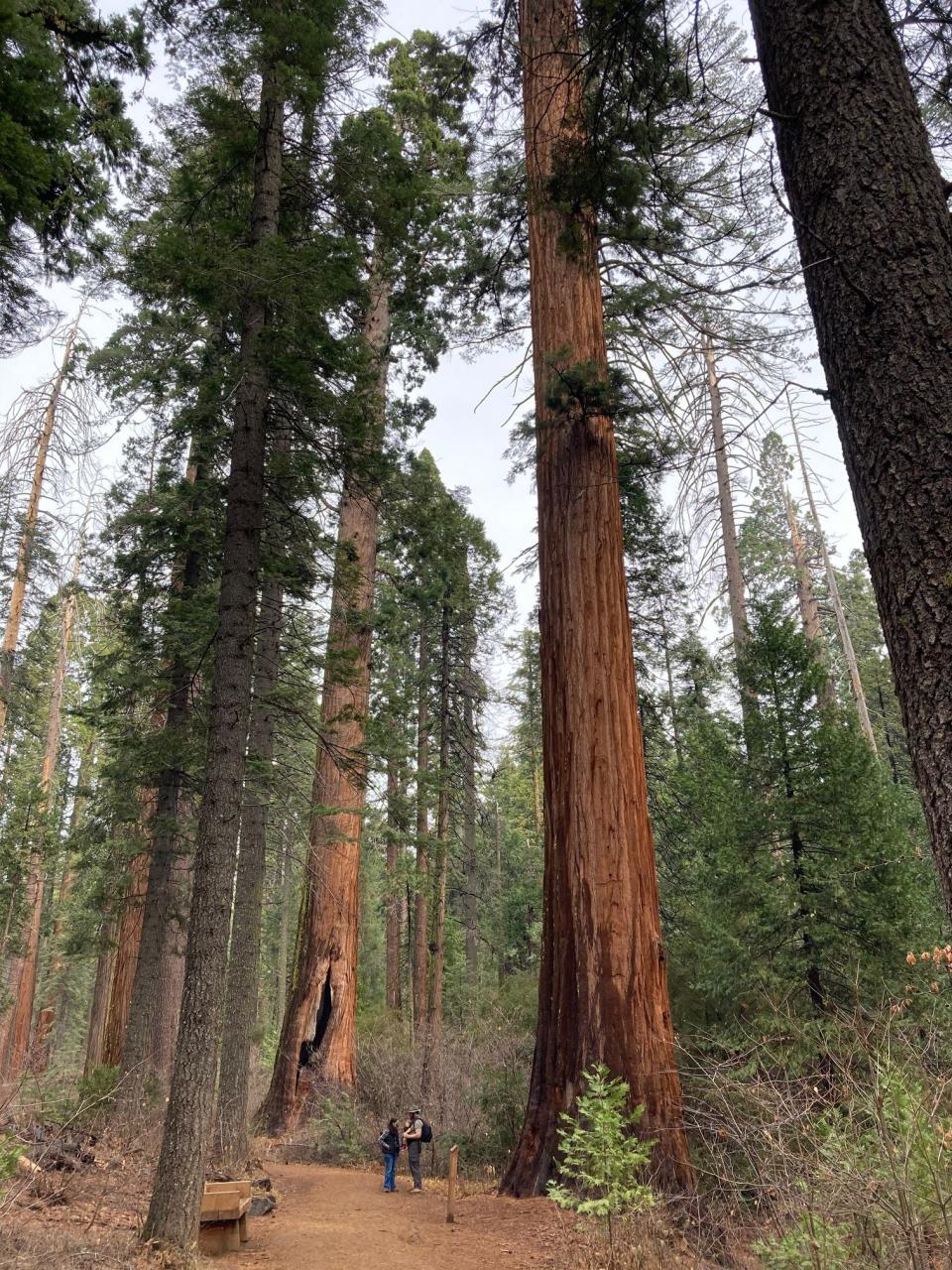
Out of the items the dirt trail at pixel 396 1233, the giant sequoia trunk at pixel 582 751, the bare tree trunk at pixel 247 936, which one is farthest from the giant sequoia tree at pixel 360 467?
the dirt trail at pixel 396 1233

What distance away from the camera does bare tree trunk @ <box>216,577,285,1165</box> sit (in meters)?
9.45

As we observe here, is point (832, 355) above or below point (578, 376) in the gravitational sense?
below

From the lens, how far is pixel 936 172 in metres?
3.07

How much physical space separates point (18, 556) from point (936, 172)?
61.0 feet

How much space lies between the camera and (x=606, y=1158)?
4.92m

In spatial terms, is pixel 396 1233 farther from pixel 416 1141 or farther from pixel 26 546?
pixel 26 546

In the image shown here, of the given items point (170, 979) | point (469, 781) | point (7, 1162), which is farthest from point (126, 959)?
point (469, 781)

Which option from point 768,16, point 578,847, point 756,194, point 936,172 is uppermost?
point 756,194

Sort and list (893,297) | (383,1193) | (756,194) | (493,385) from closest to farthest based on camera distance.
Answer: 1. (893,297)
2. (756,194)
3. (383,1193)
4. (493,385)

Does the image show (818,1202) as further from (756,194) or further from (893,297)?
(756,194)

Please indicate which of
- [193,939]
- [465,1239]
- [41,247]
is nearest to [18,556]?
[41,247]

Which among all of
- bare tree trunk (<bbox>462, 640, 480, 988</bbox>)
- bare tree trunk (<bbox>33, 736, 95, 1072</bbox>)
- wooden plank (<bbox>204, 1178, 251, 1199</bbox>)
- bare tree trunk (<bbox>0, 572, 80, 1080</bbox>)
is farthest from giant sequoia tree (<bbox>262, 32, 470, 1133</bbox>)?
bare tree trunk (<bbox>33, 736, 95, 1072</bbox>)

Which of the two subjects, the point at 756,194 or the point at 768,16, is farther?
the point at 756,194

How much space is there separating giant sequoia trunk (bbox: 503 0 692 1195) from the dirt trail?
455 mm
